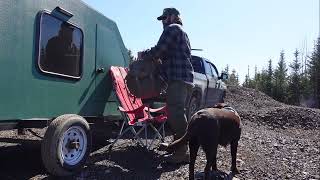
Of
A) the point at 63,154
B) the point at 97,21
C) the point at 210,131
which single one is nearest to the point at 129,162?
the point at 63,154

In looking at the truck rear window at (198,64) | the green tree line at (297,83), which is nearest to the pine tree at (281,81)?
the green tree line at (297,83)

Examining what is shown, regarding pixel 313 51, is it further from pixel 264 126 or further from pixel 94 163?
pixel 94 163

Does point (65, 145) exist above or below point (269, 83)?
below

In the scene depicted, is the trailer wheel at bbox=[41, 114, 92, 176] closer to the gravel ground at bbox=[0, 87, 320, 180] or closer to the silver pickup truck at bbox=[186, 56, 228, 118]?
the gravel ground at bbox=[0, 87, 320, 180]

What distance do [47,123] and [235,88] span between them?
23.0 meters

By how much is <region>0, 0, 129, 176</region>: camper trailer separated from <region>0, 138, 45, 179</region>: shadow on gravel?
64 centimetres

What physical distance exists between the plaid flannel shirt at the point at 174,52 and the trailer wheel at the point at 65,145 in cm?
148

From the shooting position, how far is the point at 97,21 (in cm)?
643

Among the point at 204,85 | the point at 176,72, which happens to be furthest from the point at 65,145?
the point at 204,85

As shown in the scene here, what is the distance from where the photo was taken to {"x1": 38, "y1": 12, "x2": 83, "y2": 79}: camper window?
508cm

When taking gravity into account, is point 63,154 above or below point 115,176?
above

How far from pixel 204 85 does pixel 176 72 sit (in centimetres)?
560

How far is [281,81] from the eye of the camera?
51219 millimetres

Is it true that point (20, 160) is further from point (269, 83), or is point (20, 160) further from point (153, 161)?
point (269, 83)
